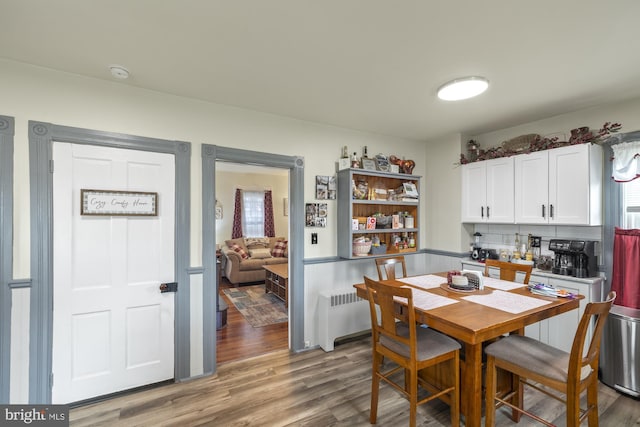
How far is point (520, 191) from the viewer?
3248 millimetres

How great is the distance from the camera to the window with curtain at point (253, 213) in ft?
23.9

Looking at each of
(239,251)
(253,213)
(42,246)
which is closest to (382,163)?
(42,246)

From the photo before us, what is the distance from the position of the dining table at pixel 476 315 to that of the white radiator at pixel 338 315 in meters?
1.17

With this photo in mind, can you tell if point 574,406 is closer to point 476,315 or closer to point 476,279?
point 476,315

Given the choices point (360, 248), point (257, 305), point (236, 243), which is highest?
point (360, 248)

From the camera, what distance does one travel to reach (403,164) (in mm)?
3895

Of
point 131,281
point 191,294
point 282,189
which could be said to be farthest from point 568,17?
point 282,189

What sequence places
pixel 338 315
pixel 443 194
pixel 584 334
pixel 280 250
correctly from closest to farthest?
pixel 584 334, pixel 338 315, pixel 443 194, pixel 280 250

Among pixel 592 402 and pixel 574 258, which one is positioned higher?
pixel 574 258

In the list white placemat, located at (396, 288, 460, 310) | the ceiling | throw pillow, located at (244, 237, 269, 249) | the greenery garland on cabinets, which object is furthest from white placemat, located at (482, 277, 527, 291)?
throw pillow, located at (244, 237, 269, 249)

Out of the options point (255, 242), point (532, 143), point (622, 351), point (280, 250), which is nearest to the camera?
point (622, 351)

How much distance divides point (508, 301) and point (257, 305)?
3841 millimetres

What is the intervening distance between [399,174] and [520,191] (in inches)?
52.3

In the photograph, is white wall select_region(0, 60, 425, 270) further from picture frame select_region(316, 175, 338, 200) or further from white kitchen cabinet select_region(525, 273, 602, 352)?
white kitchen cabinet select_region(525, 273, 602, 352)
